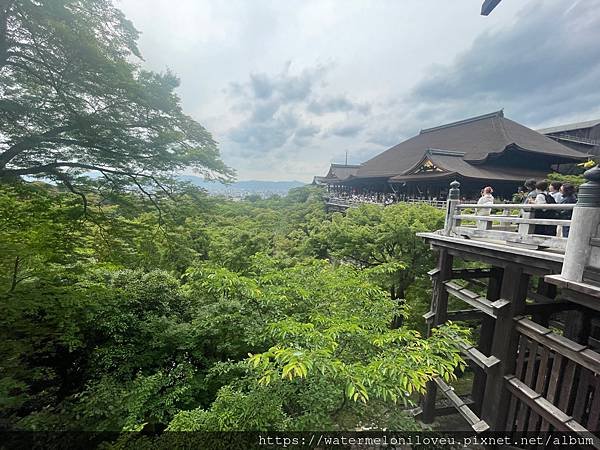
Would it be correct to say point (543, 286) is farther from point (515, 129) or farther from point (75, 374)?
point (515, 129)

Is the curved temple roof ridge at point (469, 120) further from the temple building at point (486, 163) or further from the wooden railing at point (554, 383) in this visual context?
the wooden railing at point (554, 383)

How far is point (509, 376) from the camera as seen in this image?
15.3ft

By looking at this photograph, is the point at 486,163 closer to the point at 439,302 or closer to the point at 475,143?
the point at 475,143

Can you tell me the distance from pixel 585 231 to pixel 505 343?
2839 millimetres

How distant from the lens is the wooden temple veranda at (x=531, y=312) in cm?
282

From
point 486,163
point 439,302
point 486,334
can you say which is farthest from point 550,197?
point 486,163

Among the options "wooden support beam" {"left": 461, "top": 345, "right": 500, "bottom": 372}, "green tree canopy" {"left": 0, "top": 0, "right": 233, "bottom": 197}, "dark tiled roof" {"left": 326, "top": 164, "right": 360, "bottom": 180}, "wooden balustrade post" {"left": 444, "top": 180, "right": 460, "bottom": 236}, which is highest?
"dark tiled roof" {"left": 326, "top": 164, "right": 360, "bottom": 180}

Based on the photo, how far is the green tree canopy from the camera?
488 centimetres

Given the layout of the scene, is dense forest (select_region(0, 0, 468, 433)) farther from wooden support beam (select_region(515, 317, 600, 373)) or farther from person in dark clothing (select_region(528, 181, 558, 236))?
person in dark clothing (select_region(528, 181, 558, 236))

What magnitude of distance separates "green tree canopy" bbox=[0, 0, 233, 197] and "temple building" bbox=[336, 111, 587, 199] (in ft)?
48.5

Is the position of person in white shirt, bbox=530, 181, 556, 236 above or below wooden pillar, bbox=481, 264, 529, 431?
above

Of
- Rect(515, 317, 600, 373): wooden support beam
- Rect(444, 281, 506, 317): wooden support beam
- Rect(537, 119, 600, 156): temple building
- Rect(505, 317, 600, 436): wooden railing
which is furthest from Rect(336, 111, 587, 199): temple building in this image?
Rect(505, 317, 600, 436): wooden railing

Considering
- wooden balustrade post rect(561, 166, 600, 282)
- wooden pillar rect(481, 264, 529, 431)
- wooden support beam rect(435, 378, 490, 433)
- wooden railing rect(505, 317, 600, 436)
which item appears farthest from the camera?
wooden support beam rect(435, 378, 490, 433)

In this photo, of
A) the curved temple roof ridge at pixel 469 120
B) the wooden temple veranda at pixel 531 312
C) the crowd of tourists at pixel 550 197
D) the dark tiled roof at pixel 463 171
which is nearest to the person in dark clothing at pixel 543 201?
the crowd of tourists at pixel 550 197
